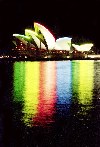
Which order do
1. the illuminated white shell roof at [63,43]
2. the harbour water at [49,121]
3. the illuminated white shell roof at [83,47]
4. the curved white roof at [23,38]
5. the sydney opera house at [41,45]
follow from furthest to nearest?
the illuminated white shell roof at [83,47] → the illuminated white shell roof at [63,43] → the curved white roof at [23,38] → the sydney opera house at [41,45] → the harbour water at [49,121]

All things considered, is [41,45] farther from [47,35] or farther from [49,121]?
[49,121]

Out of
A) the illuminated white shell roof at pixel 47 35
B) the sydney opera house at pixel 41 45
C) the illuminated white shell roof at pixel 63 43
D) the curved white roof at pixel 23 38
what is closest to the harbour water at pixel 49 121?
the illuminated white shell roof at pixel 47 35

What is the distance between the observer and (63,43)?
356 ft

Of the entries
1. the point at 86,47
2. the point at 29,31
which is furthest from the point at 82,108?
the point at 86,47

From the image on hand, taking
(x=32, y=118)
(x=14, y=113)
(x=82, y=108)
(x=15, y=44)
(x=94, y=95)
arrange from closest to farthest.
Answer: (x=32, y=118) → (x=14, y=113) → (x=82, y=108) → (x=94, y=95) → (x=15, y=44)

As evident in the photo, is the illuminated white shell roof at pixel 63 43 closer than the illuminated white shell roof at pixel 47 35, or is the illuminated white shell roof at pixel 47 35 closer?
the illuminated white shell roof at pixel 47 35

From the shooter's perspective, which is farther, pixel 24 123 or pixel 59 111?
pixel 59 111

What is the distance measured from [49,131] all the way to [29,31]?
282ft

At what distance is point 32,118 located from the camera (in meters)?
11.8

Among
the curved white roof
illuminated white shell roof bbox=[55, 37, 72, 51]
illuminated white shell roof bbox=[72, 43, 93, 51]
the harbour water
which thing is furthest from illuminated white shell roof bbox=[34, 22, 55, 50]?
the harbour water

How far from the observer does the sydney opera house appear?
9413cm

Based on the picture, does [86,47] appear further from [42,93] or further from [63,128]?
[63,128]

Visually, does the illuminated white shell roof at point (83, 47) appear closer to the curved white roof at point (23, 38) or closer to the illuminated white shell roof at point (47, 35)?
the illuminated white shell roof at point (47, 35)

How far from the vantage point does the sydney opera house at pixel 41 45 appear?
94.1m
